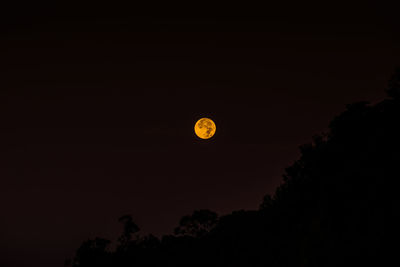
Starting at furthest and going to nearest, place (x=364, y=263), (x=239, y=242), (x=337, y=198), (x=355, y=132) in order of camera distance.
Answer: (x=239, y=242)
(x=355, y=132)
(x=337, y=198)
(x=364, y=263)

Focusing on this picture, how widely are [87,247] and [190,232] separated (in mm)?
13242

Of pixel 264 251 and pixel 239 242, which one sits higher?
pixel 239 242

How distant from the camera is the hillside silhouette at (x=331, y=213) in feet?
83.0

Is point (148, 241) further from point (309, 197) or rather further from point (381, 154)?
point (381, 154)

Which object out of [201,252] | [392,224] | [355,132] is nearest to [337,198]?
[392,224]

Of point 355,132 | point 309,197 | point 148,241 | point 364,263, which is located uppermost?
point 148,241

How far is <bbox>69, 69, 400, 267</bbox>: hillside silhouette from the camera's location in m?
25.3

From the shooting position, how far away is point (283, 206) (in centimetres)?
4147

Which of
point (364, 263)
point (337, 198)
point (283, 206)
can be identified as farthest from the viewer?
point (283, 206)

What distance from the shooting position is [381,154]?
2920cm

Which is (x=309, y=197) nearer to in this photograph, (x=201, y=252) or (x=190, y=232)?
(x=201, y=252)

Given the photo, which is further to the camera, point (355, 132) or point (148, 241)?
point (148, 241)

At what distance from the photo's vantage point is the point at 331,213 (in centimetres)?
2848

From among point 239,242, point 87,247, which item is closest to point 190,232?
point 87,247
